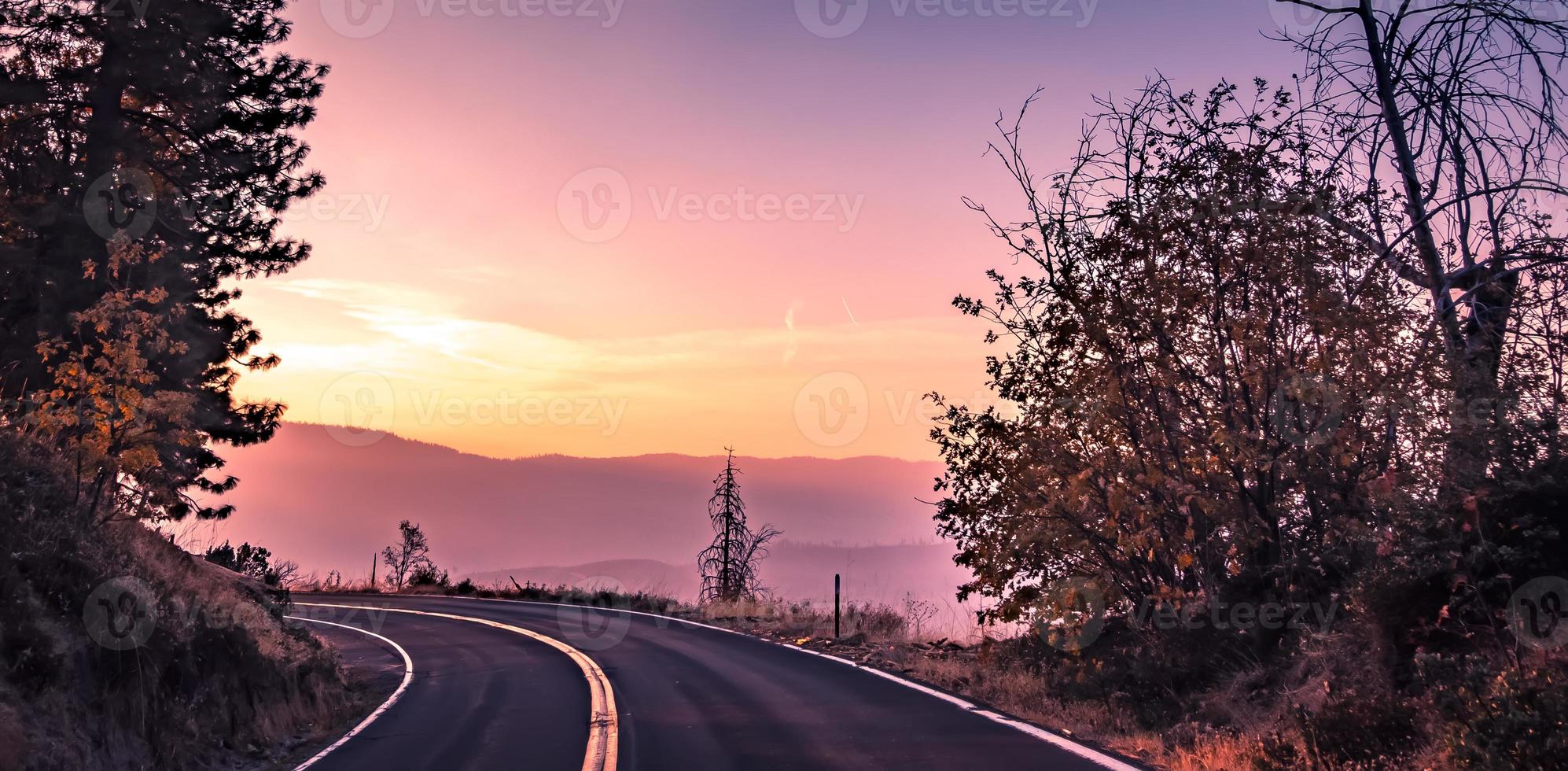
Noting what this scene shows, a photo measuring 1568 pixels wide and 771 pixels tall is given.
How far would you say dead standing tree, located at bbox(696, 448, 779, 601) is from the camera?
1243 inches

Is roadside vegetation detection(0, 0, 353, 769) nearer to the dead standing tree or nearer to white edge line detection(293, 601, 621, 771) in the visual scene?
white edge line detection(293, 601, 621, 771)

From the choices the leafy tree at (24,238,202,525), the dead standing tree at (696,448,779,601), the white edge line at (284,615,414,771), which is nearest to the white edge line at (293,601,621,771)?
the white edge line at (284,615,414,771)

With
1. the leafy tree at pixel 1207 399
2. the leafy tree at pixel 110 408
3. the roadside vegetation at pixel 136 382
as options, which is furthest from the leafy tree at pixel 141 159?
the leafy tree at pixel 1207 399

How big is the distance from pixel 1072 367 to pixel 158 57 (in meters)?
19.6

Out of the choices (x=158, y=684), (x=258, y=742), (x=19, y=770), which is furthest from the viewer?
(x=258, y=742)

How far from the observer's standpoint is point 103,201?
59.8 ft

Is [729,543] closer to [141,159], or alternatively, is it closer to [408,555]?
[141,159]

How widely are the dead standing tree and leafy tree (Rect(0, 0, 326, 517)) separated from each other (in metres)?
16.0

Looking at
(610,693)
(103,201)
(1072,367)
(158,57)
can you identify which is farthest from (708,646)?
(158,57)

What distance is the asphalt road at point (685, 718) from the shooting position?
8172 millimetres

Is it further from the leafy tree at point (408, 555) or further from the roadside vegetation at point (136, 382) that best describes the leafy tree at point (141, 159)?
the leafy tree at point (408, 555)

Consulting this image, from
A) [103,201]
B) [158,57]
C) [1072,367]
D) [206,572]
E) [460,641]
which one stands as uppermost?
[158,57]

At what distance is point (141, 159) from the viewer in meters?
18.8

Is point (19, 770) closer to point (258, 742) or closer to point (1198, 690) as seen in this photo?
point (258, 742)
